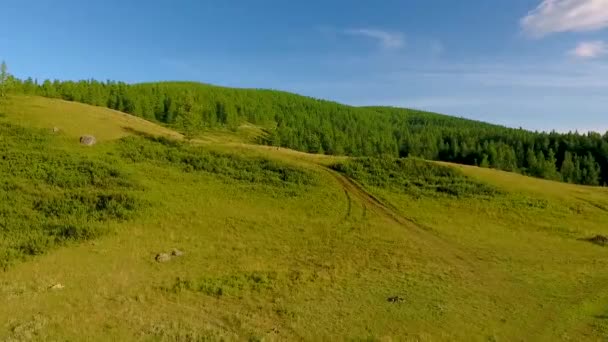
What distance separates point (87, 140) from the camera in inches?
2815

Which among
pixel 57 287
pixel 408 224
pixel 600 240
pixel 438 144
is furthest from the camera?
pixel 438 144

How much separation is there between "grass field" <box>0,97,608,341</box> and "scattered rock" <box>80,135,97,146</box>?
1.07 meters

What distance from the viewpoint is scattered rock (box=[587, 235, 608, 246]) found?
50372 mm

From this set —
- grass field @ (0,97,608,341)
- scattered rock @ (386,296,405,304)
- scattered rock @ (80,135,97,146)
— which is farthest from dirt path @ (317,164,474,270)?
scattered rock @ (80,135,97,146)

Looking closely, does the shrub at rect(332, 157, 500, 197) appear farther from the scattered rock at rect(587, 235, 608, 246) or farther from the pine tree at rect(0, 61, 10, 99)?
the pine tree at rect(0, 61, 10, 99)

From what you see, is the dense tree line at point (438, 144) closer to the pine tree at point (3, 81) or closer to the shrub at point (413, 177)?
the pine tree at point (3, 81)

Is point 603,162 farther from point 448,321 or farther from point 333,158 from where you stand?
point 448,321

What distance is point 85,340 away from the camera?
24641mm

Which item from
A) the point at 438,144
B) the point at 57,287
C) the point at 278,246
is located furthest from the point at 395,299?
the point at 438,144

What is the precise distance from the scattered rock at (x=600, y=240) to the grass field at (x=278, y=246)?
126 cm

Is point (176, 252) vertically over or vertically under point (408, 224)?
under

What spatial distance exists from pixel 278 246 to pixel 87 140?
40546 millimetres

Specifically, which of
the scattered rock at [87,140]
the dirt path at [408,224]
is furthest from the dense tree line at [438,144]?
the dirt path at [408,224]

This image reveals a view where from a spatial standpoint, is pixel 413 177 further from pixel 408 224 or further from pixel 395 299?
pixel 395 299
